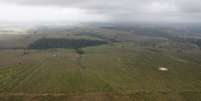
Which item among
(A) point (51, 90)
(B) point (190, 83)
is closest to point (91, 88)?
(A) point (51, 90)

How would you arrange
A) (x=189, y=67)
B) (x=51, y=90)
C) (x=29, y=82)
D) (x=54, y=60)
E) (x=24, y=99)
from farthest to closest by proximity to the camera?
(x=54, y=60)
(x=189, y=67)
(x=29, y=82)
(x=51, y=90)
(x=24, y=99)

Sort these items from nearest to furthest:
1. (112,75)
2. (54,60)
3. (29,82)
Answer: (29,82) → (112,75) → (54,60)

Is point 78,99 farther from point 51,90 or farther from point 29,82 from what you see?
point 29,82

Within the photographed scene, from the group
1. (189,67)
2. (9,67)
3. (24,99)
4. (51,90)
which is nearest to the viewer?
(24,99)

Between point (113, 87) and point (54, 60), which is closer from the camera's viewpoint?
point (113, 87)

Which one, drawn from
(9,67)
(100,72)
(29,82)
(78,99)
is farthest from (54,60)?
(78,99)

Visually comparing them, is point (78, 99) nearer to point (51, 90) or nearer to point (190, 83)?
point (51, 90)
